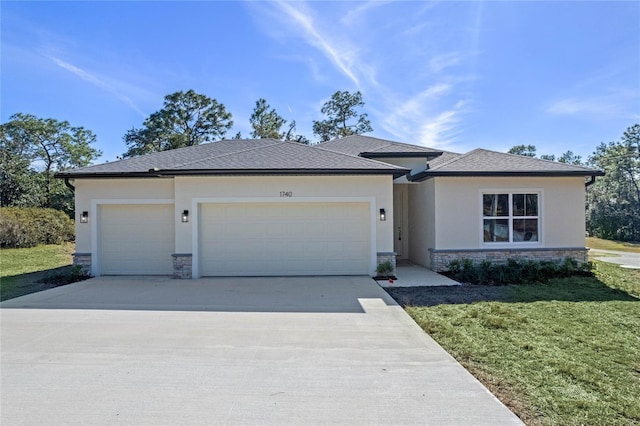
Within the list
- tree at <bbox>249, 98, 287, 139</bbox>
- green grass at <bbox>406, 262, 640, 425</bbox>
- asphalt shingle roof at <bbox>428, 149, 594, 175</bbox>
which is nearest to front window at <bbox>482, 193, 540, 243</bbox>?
asphalt shingle roof at <bbox>428, 149, 594, 175</bbox>

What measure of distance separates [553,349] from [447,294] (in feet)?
11.3

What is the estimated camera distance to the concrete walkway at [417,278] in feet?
30.7

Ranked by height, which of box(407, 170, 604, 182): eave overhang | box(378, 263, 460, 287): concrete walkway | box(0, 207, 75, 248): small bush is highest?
box(407, 170, 604, 182): eave overhang

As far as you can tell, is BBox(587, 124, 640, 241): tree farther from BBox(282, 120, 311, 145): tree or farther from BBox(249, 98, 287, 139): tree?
BBox(249, 98, 287, 139): tree

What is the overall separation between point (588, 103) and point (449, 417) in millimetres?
19395

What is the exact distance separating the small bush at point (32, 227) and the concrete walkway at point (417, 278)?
17923 millimetres

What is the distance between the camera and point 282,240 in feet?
34.8

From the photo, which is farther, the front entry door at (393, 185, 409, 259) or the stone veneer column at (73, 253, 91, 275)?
the front entry door at (393, 185, 409, 259)

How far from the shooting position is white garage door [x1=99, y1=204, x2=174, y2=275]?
11148mm

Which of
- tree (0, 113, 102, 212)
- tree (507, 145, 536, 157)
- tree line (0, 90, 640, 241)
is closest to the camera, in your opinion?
tree (0, 113, 102, 212)

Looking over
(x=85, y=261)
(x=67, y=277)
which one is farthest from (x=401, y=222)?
(x=67, y=277)

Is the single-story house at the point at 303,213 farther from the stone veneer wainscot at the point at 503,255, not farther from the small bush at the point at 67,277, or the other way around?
the small bush at the point at 67,277

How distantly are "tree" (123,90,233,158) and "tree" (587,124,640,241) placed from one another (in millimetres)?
34823

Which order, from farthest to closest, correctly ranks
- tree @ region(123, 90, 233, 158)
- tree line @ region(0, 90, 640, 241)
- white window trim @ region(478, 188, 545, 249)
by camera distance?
1. tree @ region(123, 90, 233, 158)
2. tree line @ region(0, 90, 640, 241)
3. white window trim @ region(478, 188, 545, 249)
